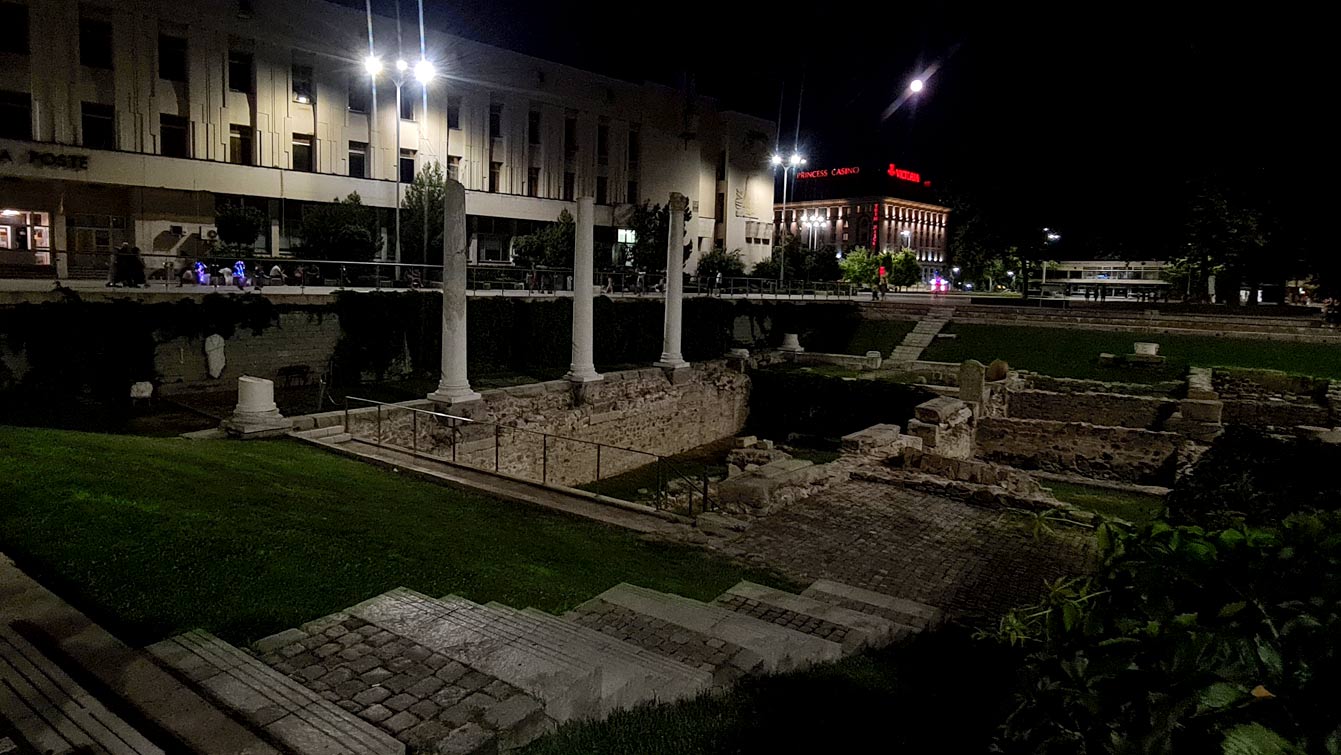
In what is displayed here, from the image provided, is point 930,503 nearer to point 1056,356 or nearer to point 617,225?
point 1056,356

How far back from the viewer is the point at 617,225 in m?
51.6

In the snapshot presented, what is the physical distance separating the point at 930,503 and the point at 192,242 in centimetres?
3131

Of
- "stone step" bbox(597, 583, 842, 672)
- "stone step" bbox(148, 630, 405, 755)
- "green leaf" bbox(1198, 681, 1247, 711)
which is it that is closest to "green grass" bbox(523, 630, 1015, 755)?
"stone step" bbox(597, 583, 842, 672)

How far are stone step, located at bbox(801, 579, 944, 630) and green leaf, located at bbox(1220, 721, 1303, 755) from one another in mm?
6553

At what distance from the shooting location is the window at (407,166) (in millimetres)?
40250

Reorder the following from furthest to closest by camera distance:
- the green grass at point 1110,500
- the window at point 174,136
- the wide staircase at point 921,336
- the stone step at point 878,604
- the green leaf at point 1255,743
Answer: the wide staircase at point 921,336 → the window at point 174,136 → the green grass at point 1110,500 → the stone step at point 878,604 → the green leaf at point 1255,743

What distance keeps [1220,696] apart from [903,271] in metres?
72.3

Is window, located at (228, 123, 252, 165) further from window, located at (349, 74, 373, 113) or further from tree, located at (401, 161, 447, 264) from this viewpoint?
tree, located at (401, 161, 447, 264)

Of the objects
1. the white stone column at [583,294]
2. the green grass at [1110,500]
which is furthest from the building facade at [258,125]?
the green grass at [1110,500]

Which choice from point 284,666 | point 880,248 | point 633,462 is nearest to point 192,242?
point 633,462

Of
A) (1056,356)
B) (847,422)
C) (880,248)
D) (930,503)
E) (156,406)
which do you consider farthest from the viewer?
(880,248)

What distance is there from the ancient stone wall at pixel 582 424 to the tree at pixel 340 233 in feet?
34.8

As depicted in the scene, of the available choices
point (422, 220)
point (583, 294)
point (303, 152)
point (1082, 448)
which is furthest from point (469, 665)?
point (303, 152)

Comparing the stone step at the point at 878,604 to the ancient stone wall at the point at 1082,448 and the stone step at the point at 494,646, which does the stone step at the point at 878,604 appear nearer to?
the stone step at the point at 494,646
